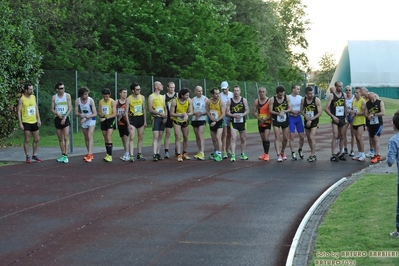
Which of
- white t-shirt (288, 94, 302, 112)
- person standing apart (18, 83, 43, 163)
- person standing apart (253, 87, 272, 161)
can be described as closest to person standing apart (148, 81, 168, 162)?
person standing apart (253, 87, 272, 161)

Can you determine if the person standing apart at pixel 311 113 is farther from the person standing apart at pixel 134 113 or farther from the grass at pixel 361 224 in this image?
the grass at pixel 361 224

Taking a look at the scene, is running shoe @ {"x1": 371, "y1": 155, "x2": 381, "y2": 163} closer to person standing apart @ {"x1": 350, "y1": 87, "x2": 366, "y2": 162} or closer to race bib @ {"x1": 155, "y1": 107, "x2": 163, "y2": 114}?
person standing apart @ {"x1": 350, "y1": 87, "x2": 366, "y2": 162}

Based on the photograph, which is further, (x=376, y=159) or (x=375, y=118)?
(x=375, y=118)

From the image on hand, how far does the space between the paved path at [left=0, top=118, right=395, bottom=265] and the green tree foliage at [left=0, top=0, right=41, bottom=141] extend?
6.22 metres

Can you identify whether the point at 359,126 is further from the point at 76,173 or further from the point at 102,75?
the point at 102,75

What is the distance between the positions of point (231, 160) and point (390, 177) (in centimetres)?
512

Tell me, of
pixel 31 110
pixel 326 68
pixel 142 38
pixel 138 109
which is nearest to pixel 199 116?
pixel 138 109

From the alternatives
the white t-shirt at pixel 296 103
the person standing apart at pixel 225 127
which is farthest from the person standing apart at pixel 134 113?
the white t-shirt at pixel 296 103

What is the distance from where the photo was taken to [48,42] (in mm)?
38125

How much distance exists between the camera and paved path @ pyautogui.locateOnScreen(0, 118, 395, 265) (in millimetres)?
8320

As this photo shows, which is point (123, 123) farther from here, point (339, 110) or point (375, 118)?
point (375, 118)

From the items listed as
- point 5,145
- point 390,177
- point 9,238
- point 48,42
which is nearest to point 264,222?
point 9,238

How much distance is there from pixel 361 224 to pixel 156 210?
3133 millimetres

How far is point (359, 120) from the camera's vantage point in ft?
60.7
